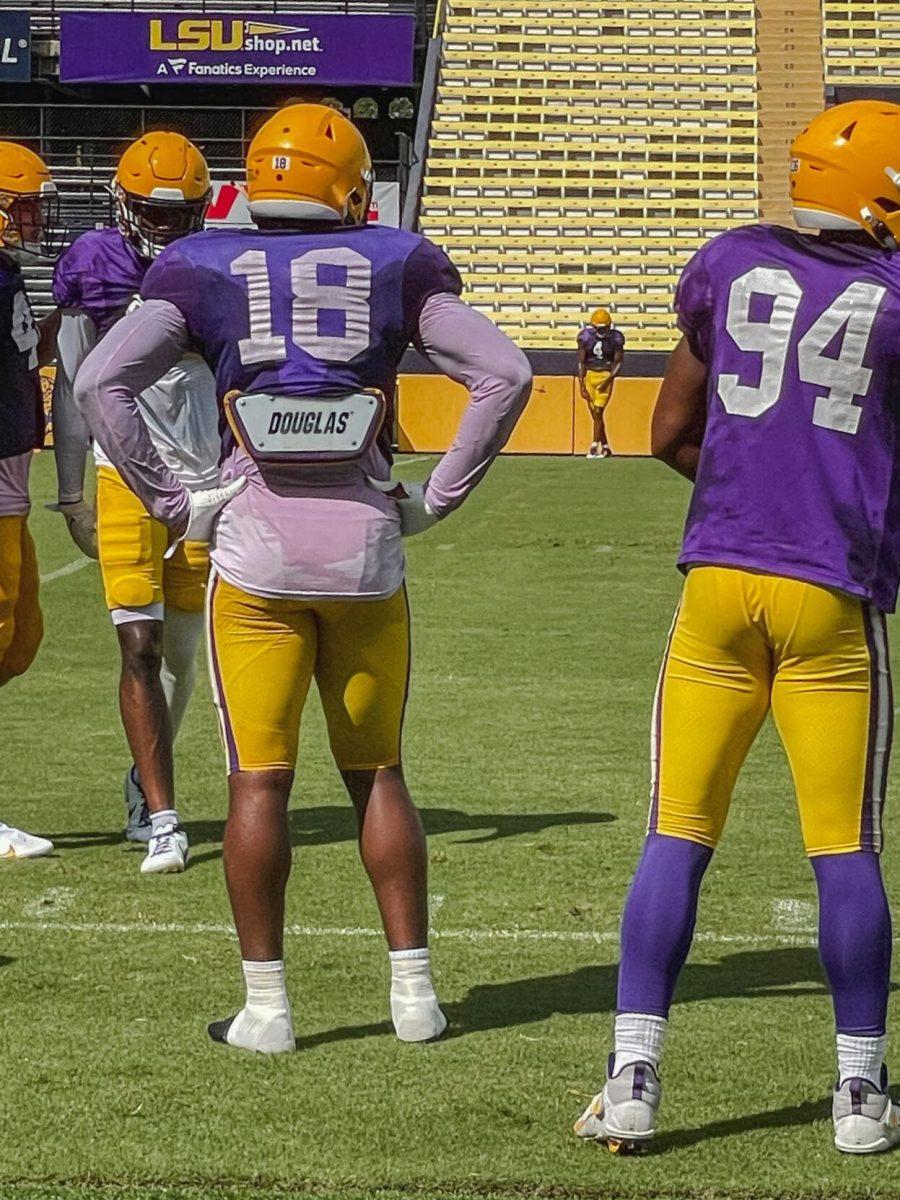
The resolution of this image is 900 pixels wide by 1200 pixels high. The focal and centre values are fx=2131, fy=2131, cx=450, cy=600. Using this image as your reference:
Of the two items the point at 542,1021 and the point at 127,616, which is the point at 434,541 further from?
the point at 542,1021

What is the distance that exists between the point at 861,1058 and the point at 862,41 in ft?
99.9

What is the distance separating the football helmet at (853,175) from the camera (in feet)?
12.3

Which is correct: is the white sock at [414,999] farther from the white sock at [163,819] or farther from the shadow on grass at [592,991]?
the white sock at [163,819]

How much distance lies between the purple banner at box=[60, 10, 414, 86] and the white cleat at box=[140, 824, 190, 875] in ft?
83.5

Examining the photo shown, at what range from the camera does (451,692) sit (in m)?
9.27

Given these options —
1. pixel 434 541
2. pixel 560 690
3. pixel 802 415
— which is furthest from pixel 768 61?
pixel 802 415

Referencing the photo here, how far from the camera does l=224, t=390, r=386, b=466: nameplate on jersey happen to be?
420cm

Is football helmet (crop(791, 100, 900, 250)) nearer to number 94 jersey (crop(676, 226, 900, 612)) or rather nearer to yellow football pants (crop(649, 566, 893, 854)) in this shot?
number 94 jersey (crop(676, 226, 900, 612))

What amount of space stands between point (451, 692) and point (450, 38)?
25.5m

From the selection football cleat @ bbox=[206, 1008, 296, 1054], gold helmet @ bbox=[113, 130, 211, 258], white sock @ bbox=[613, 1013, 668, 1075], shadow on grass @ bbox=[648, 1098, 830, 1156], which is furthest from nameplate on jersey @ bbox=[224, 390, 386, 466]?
gold helmet @ bbox=[113, 130, 211, 258]

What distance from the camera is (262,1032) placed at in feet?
14.1

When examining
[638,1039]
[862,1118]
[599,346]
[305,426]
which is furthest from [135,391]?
[599,346]

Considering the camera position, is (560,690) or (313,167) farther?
(560,690)

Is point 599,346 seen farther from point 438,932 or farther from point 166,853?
point 438,932
